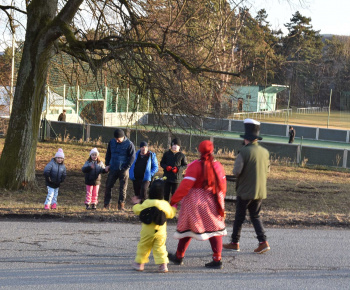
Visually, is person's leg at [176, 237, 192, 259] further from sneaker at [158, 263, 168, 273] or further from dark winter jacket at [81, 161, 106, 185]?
dark winter jacket at [81, 161, 106, 185]

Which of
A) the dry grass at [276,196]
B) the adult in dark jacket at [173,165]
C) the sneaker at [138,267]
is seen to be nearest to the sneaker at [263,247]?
the sneaker at [138,267]

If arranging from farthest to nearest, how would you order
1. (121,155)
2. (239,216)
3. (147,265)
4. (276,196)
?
(276,196)
(121,155)
(239,216)
(147,265)

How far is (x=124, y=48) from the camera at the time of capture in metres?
12.4

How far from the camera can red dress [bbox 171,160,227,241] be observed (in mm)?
6477

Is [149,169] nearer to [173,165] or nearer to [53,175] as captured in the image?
[173,165]

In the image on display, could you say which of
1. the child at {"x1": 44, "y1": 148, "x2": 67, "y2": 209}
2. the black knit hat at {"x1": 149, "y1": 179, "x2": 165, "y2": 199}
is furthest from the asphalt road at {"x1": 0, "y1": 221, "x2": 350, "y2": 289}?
the child at {"x1": 44, "y1": 148, "x2": 67, "y2": 209}

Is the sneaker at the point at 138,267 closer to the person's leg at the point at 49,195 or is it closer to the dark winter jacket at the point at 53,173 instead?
the person's leg at the point at 49,195

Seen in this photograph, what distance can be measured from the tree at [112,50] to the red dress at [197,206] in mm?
5930

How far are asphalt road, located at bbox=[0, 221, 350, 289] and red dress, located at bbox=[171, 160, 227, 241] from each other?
1.56ft

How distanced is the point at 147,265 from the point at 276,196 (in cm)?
965

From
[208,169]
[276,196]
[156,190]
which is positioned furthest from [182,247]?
[276,196]

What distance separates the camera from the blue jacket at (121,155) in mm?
11289

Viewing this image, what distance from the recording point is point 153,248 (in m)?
6.36

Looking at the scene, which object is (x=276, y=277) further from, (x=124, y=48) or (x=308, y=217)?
(x=124, y=48)
